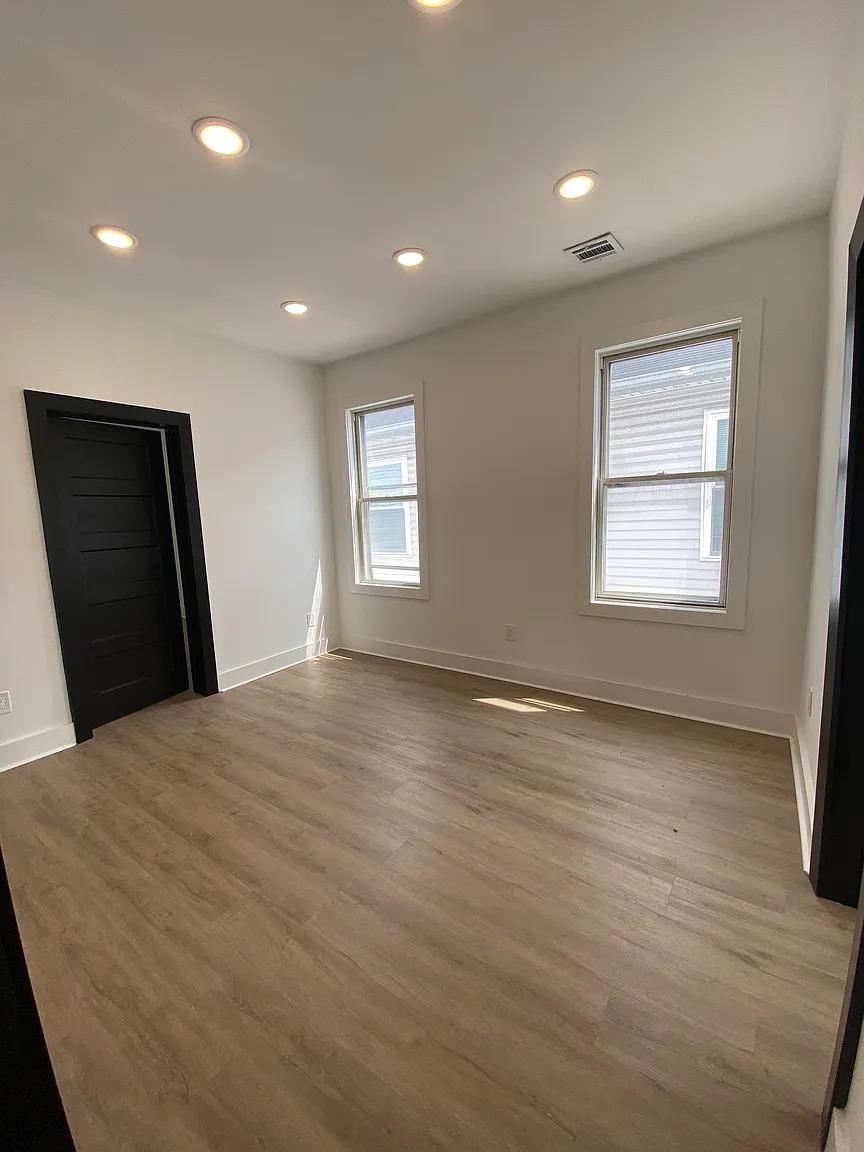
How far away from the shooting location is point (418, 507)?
3990 millimetres

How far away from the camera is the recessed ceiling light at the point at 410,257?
2.50 meters

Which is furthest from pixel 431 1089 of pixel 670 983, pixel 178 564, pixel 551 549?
pixel 178 564

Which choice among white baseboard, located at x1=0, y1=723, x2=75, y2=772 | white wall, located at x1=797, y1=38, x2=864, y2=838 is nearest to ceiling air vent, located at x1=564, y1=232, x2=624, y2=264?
white wall, located at x1=797, y1=38, x2=864, y2=838

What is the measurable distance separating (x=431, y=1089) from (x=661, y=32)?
292 cm

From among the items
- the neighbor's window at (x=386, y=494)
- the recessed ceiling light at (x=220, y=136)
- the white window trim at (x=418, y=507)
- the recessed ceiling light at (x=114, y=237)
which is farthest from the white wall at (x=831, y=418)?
the recessed ceiling light at (x=114, y=237)

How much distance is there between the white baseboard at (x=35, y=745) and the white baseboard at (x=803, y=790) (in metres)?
3.81

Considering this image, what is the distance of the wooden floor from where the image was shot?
1.09 metres

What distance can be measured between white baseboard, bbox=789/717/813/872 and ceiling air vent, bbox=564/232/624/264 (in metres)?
2.73

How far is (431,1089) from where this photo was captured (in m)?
1.12

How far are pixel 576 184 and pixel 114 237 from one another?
84.9 inches

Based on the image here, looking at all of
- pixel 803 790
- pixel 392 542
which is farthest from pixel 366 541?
pixel 803 790

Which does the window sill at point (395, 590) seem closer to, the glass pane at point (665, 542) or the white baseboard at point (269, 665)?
the white baseboard at point (269, 665)

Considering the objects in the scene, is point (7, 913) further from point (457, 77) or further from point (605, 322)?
point (605, 322)

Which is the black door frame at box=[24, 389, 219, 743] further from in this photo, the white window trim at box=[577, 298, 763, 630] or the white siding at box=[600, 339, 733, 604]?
A: the white siding at box=[600, 339, 733, 604]
